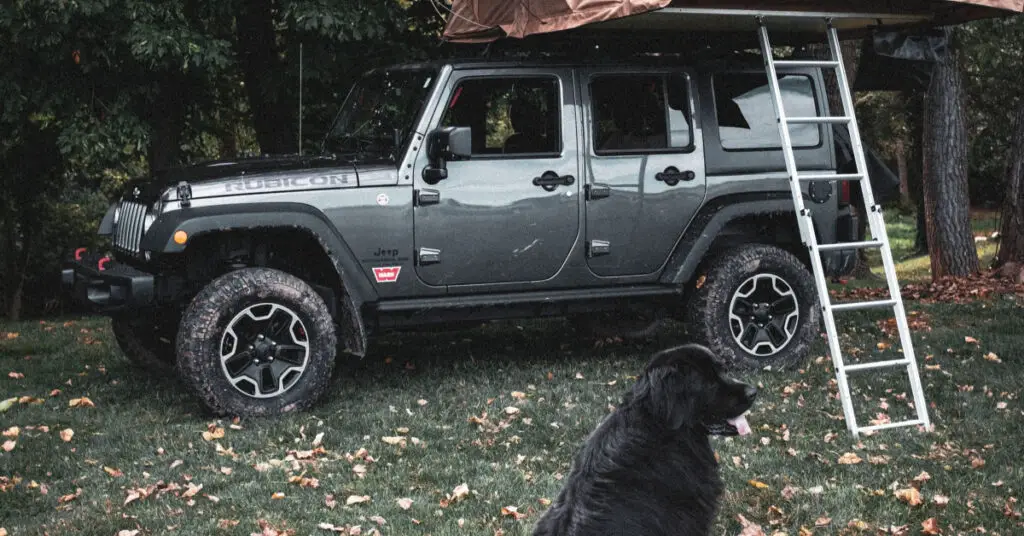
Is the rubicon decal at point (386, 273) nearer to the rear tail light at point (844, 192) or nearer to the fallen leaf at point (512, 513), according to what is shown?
the fallen leaf at point (512, 513)

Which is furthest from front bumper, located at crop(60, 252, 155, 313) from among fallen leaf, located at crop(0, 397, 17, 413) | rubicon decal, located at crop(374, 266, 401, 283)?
rubicon decal, located at crop(374, 266, 401, 283)

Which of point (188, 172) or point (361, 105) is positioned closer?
point (188, 172)

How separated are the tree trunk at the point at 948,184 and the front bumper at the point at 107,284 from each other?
8.82 m

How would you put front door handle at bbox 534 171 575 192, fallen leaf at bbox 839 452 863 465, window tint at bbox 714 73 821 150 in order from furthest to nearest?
window tint at bbox 714 73 821 150 < front door handle at bbox 534 171 575 192 < fallen leaf at bbox 839 452 863 465

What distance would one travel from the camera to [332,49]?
10.2 metres

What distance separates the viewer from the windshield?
23.3ft

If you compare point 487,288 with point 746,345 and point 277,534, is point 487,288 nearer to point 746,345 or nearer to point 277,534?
point 746,345

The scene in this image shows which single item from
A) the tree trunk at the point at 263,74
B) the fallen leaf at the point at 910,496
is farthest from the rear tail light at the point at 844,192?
the tree trunk at the point at 263,74

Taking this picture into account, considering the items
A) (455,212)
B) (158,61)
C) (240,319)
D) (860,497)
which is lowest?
(860,497)

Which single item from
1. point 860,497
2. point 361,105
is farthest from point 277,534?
point 361,105

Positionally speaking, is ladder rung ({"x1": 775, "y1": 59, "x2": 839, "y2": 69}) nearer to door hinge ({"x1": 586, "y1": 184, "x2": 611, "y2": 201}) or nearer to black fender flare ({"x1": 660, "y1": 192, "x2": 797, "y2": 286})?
black fender flare ({"x1": 660, "y1": 192, "x2": 797, "y2": 286})

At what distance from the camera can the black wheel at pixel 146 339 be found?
7852 millimetres

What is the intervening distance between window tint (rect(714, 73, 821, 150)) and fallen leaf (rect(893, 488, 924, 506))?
3275mm

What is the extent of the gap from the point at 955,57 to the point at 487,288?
7.30 meters
